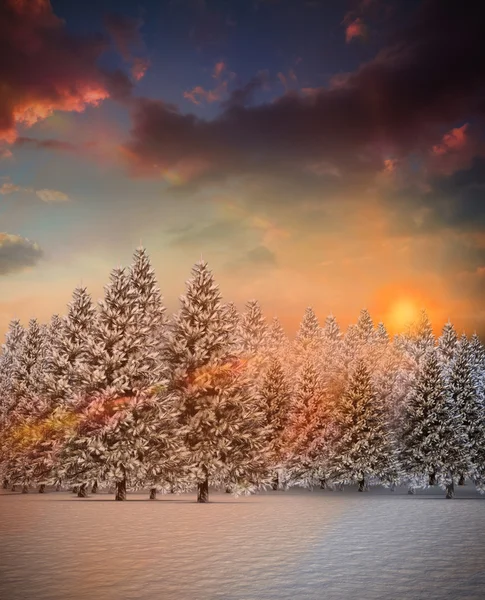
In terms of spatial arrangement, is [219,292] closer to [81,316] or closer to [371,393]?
[81,316]

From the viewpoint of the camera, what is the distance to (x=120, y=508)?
29750mm

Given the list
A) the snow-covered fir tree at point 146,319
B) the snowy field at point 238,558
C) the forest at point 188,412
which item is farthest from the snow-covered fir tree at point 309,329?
the snowy field at point 238,558

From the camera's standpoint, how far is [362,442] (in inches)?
2046

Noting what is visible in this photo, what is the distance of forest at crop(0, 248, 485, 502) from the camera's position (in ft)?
114

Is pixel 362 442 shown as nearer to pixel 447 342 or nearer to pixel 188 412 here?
pixel 188 412

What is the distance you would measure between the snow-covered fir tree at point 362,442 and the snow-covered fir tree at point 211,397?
1898cm

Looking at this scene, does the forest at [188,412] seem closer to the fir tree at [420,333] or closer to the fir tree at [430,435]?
the fir tree at [430,435]

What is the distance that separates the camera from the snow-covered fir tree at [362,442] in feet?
171

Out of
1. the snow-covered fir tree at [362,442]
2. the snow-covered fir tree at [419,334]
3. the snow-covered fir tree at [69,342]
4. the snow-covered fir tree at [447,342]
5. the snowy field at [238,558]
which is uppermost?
the snow-covered fir tree at [419,334]

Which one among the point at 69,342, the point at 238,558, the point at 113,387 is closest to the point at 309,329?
the point at 69,342

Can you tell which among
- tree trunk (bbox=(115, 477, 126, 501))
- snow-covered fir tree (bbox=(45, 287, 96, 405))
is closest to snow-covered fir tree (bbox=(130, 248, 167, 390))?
snow-covered fir tree (bbox=(45, 287, 96, 405))

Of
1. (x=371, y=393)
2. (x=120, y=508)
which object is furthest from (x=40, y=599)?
(x=371, y=393)

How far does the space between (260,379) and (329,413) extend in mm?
9475

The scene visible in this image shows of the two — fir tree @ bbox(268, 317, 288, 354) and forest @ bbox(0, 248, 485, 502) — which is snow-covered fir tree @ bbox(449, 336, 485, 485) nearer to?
forest @ bbox(0, 248, 485, 502)
